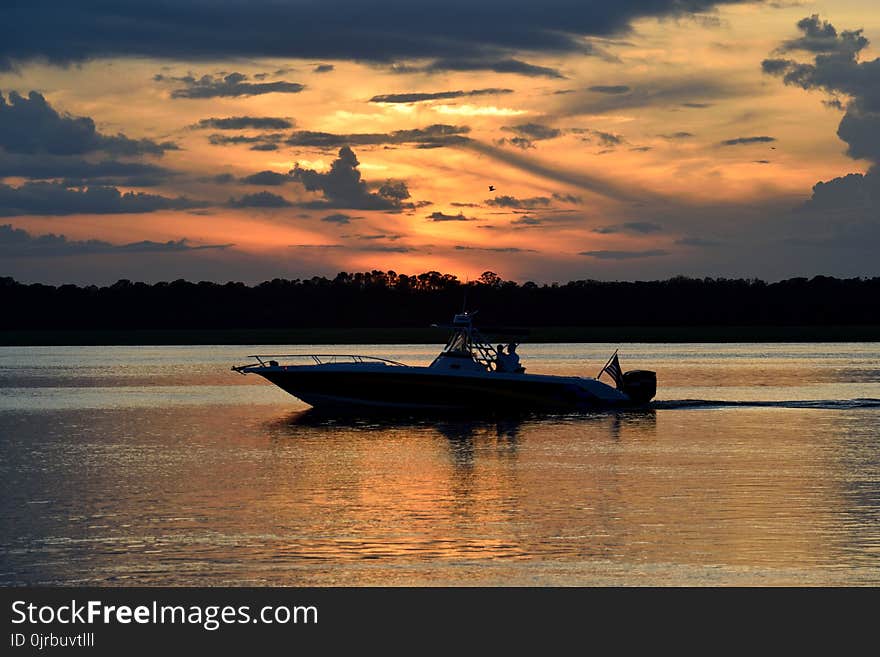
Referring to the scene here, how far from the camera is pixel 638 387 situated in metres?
54.5

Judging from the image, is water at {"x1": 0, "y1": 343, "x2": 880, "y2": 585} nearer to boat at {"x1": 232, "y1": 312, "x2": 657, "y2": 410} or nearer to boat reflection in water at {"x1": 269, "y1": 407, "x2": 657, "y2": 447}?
boat reflection in water at {"x1": 269, "y1": 407, "x2": 657, "y2": 447}

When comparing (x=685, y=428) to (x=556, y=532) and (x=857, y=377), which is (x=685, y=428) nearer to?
(x=556, y=532)

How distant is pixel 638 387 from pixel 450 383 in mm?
8803

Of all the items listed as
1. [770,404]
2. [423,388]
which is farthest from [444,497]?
[770,404]

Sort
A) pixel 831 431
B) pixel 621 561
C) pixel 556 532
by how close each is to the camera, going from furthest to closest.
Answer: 1. pixel 831 431
2. pixel 556 532
3. pixel 621 561

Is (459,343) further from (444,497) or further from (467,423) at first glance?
(444,497)

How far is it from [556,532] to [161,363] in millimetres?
103803

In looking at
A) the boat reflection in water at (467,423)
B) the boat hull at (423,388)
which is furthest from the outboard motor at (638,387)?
the boat hull at (423,388)

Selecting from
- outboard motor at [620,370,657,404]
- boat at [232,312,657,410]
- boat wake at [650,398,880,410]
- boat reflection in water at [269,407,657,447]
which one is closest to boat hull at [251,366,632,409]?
boat at [232,312,657,410]

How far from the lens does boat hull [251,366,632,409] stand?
167ft

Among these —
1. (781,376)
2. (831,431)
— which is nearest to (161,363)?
(781,376)

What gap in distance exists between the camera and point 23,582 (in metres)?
20.2

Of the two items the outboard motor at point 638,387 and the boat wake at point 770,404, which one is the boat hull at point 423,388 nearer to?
the outboard motor at point 638,387
